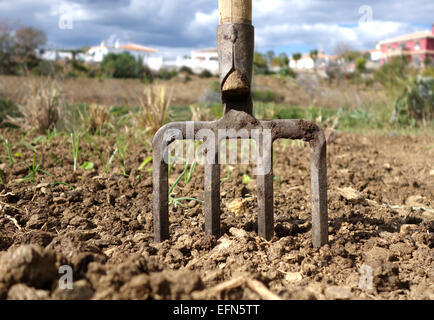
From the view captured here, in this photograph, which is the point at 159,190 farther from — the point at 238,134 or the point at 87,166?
the point at 87,166

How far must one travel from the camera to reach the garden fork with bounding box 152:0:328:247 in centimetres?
173

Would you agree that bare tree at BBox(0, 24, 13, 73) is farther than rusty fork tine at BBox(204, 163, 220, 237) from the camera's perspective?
Yes

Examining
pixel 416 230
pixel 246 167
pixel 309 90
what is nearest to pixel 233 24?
pixel 416 230

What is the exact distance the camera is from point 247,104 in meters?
1.79

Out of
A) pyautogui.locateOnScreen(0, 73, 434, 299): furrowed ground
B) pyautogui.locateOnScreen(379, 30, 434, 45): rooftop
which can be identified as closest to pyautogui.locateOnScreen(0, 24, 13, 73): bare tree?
pyautogui.locateOnScreen(0, 73, 434, 299): furrowed ground

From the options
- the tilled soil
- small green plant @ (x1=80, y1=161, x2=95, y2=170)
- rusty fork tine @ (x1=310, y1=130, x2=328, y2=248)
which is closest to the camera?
the tilled soil

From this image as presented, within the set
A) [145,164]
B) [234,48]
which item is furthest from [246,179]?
[234,48]

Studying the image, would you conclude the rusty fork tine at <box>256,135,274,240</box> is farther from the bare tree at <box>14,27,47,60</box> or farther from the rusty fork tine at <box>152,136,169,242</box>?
the bare tree at <box>14,27,47,60</box>

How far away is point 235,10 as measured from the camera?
1.73 metres

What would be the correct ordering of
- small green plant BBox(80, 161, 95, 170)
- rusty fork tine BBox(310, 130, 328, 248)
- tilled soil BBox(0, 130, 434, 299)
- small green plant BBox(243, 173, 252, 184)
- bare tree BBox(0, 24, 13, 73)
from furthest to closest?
bare tree BBox(0, 24, 13, 73), small green plant BBox(80, 161, 95, 170), small green plant BBox(243, 173, 252, 184), rusty fork tine BBox(310, 130, 328, 248), tilled soil BBox(0, 130, 434, 299)

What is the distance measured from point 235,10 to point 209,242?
970 mm

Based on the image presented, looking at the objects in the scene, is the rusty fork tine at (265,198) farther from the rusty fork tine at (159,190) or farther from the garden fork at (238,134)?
the rusty fork tine at (159,190)

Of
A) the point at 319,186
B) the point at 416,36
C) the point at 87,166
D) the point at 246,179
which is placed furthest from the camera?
the point at 416,36
